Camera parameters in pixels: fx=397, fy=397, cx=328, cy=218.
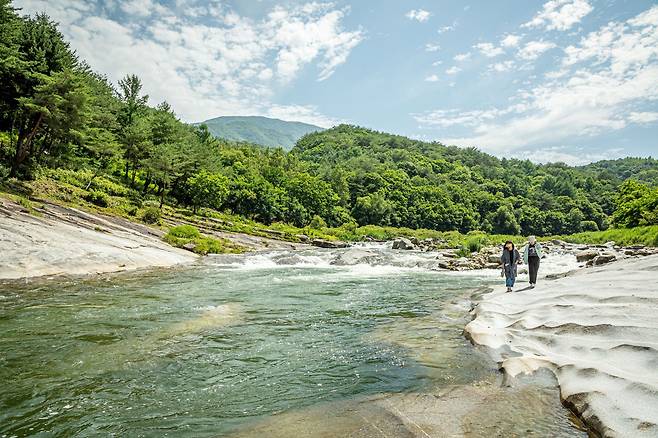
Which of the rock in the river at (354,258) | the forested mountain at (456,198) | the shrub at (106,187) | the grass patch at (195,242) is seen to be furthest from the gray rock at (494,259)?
the forested mountain at (456,198)

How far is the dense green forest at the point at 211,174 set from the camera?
33750mm

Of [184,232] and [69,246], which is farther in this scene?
[184,232]

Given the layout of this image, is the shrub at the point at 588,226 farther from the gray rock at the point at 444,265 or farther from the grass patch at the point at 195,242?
the grass patch at the point at 195,242

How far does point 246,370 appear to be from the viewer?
831 centimetres

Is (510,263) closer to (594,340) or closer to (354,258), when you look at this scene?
(594,340)

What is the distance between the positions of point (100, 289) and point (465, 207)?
14414 centimetres

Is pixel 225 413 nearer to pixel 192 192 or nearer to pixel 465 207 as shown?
pixel 192 192

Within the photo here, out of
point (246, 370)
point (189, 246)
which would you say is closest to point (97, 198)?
point (189, 246)

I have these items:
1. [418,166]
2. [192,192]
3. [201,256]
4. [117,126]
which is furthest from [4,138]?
[418,166]

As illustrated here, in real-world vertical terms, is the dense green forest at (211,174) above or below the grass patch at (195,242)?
above

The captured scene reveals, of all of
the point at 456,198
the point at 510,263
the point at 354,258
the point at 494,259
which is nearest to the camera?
the point at 510,263

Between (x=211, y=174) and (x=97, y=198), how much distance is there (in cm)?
3046

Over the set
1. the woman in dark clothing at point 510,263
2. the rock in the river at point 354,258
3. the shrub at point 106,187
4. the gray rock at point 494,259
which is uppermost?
the shrub at point 106,187

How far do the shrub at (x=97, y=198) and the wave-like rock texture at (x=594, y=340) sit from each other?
37.4 m
